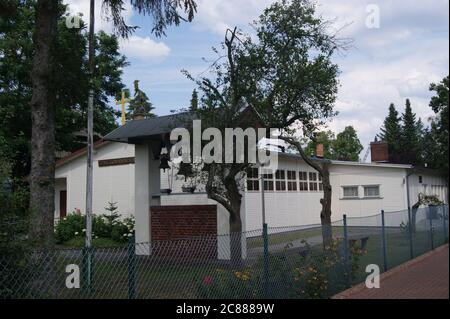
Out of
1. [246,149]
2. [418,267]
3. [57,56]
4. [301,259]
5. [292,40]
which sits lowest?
[418,267]

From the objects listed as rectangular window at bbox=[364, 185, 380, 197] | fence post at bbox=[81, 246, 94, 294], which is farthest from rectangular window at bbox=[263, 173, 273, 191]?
fence post at bbox=[81, 246, 94, 294]

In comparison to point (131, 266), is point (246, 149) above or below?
above

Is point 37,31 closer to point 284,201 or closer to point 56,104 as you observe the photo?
point 56,104

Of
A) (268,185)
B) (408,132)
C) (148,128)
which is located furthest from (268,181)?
(408,132)

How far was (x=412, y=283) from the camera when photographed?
1033 centimetres

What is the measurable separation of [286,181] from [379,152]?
9937 mm

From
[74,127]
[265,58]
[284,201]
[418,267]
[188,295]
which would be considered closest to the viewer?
[188,295]

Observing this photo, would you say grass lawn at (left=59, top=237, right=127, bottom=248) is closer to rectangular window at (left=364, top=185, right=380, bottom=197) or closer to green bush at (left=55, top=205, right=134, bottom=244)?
green bush at (left=55, top=205, right=134, bottom=244)

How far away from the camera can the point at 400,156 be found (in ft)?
167

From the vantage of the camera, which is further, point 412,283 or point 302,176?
point 302,176

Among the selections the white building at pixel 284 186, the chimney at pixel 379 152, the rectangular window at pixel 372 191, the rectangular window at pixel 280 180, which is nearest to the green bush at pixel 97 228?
the white building at pixel 284 186

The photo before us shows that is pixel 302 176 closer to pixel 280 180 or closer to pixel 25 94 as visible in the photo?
pixel 280 180
